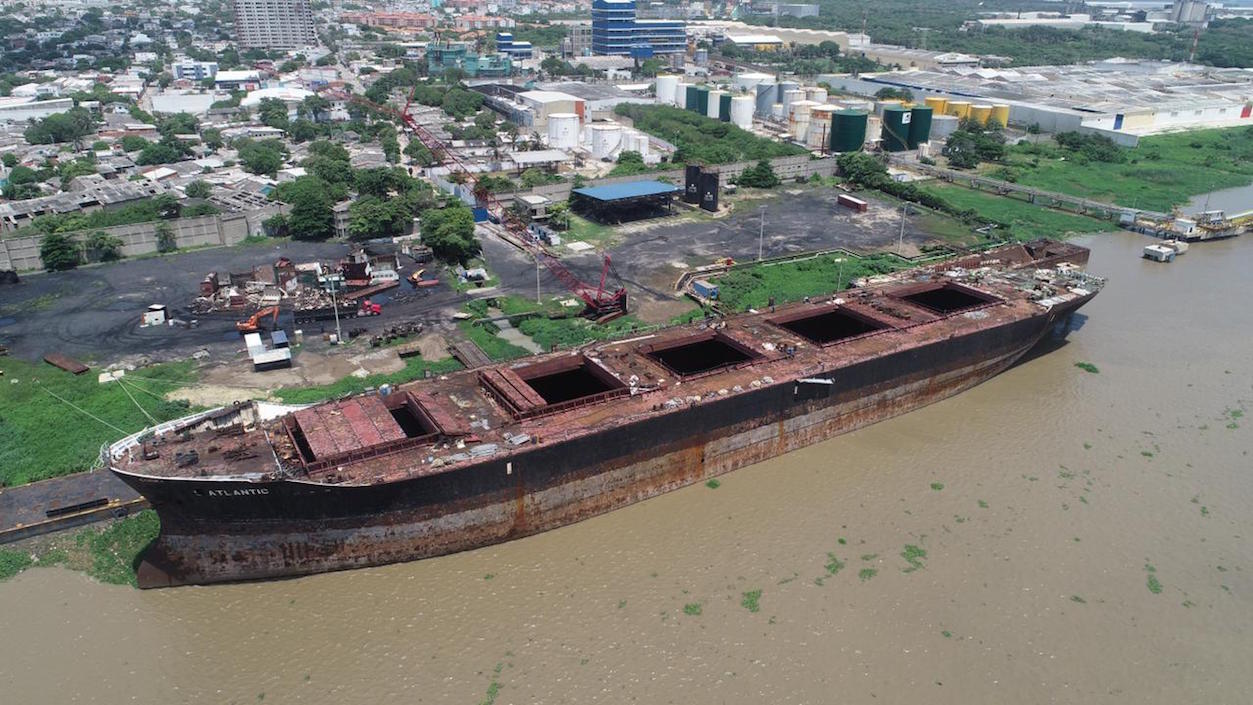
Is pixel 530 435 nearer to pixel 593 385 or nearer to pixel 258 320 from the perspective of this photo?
pixel 593 385

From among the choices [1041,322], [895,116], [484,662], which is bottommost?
[484,662]

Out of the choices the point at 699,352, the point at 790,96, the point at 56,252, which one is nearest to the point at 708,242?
the point at 699,352

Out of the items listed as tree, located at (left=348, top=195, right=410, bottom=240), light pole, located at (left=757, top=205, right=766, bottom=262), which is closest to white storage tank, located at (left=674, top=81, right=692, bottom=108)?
light pole, located at (left=757, top=205, right=766, bottom=262)

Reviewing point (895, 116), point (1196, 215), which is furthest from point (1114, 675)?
point (895, 116)

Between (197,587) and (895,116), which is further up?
(895,116)

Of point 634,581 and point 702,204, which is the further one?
point 702,204

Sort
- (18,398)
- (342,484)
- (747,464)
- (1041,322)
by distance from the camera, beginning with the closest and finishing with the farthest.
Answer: (342,484)
(747,464)
(18,398)
(1041,322)

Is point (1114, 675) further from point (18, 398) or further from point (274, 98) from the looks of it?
point (274, 98)
